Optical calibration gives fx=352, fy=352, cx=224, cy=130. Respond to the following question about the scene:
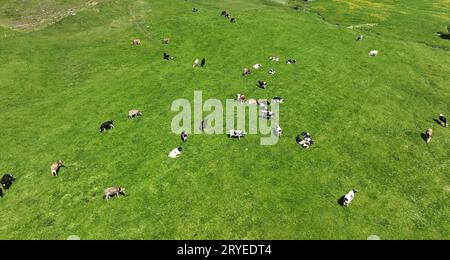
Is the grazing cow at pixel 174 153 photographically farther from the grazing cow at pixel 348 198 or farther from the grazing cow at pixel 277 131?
the grazing cow at pixel 348 198

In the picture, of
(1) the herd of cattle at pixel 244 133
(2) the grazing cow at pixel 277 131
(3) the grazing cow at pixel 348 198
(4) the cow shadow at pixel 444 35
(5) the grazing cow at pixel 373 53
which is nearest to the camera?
Answer: (3) the grazing cow at pixel 348 198

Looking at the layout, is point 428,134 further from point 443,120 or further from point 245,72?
point 245,72

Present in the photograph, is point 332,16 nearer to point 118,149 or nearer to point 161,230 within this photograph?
point 118,149

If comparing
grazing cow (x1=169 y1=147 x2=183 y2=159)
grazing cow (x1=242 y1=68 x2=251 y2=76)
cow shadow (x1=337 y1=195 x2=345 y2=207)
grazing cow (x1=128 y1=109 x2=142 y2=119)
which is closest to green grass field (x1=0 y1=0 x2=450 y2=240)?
cow shadow (x1=337 y1=195 x2=345 y2=207)

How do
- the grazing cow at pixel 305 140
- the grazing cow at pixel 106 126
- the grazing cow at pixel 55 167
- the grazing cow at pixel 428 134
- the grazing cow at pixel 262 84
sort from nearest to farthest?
the grazing cow at pixel 55 167 < the grazing cow at pixel 305 140 < the grazing cow at pixel 428 134 < the grazing cow at pixel 106 126 < the grazing cow at pixel 262 84

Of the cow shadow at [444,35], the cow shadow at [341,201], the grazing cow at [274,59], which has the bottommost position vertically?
the cow shadow at [341,201]

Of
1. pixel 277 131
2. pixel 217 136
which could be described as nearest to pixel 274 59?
pixel 277 131

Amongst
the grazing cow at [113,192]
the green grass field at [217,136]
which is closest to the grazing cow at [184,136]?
the green grass field at [217,136]

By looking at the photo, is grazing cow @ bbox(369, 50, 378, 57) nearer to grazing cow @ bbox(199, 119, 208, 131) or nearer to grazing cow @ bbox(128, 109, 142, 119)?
grazing cow @ bbox(199, 119, 208, 131)
